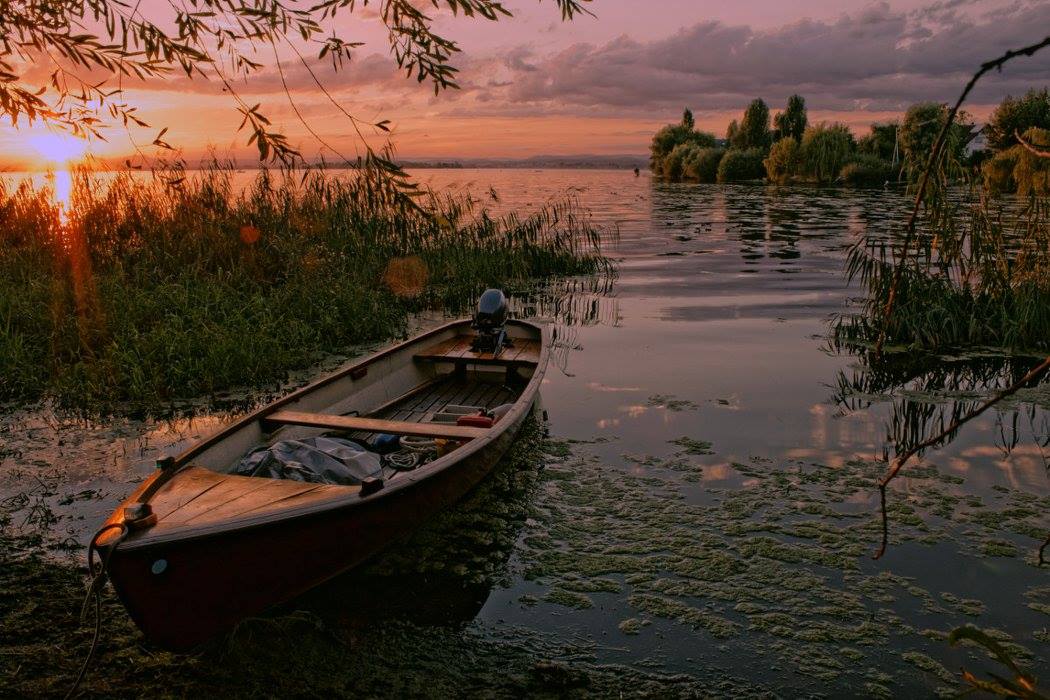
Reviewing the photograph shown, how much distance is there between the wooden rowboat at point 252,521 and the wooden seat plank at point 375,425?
0.03ft

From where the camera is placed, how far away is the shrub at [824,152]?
54312mm

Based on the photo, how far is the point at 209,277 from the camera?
11.8 metres

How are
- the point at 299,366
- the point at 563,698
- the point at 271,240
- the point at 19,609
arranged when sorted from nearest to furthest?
the point at 563,698, the point at 19,609, the point at 299,366, the point at 271,240

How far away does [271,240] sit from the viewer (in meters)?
12.8

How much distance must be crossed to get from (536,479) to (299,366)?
4450mm

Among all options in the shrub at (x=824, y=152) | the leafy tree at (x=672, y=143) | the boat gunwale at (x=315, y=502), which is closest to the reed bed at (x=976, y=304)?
the boat gunwale at (x=315, y=502)

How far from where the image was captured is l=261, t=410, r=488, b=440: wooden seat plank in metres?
5.75

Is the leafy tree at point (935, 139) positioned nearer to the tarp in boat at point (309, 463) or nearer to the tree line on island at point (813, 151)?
the tarp in boat at point (309, 463)

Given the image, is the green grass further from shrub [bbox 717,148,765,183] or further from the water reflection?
shrub [bbox 717,148,765,183]

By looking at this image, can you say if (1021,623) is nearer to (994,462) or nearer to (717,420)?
(994,462)

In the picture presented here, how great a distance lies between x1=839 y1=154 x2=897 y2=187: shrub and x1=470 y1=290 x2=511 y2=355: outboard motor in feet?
168

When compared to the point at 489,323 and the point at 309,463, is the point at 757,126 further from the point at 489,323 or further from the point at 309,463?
the point at 309,463

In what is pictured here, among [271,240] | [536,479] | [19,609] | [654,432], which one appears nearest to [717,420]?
[654,432]

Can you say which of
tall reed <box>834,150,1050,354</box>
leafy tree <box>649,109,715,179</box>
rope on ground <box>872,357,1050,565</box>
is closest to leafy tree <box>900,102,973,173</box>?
rope on ground <box>872,357,1050,565</box>
